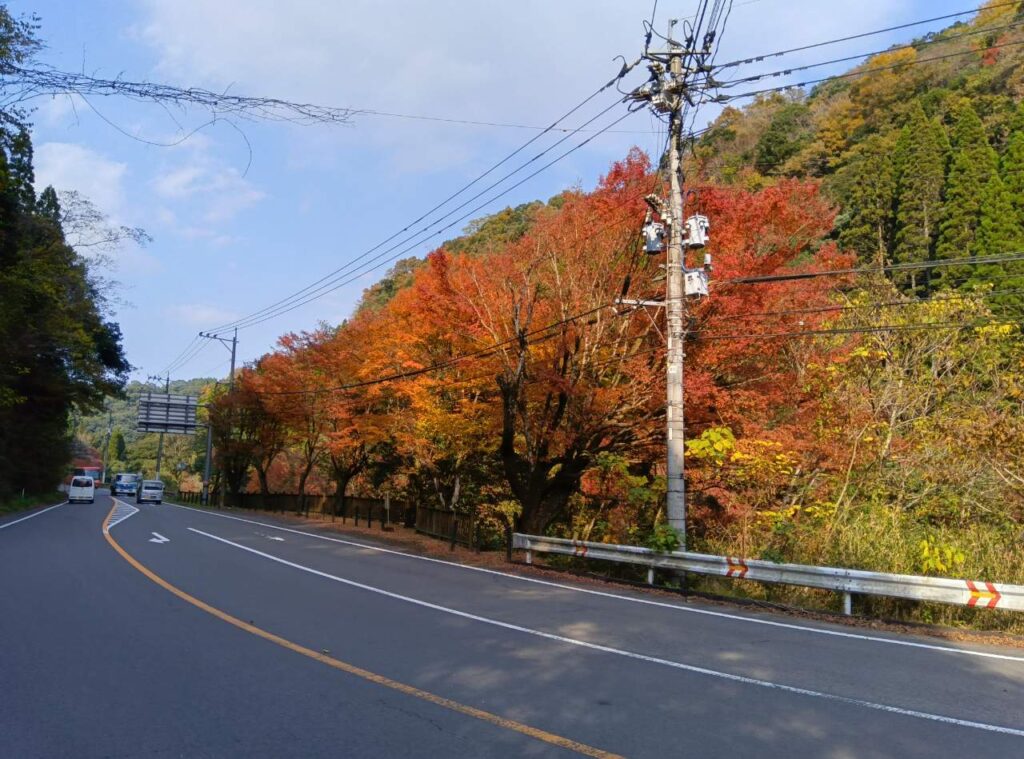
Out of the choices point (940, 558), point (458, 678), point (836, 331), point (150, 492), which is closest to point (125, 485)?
point (150, 492)

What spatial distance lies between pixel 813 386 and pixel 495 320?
26.8ft

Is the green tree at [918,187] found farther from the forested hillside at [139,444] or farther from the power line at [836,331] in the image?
the forested hillside at [139,444]

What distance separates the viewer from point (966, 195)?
35500 mm

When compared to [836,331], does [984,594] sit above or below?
below

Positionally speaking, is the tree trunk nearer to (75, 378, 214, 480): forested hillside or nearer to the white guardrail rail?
the white guardrail rail

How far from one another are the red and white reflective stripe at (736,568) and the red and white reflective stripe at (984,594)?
3.23 meters

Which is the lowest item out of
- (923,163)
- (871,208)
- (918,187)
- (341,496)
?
(341,496)

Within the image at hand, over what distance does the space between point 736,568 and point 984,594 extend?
3.58 metres

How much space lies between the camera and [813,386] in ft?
60.4

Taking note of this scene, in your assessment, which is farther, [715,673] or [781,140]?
[781,140]

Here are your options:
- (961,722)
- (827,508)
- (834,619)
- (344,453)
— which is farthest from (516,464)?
(344,453)

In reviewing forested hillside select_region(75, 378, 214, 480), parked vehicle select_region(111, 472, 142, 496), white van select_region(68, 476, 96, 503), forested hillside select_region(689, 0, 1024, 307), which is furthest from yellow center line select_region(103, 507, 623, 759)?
forested hillside select_region(75, 378, 214, 480)

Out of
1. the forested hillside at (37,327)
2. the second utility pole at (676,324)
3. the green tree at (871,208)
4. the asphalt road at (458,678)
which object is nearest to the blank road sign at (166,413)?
the forested hillside at (37,327)

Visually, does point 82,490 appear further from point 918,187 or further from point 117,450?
point 117,450
